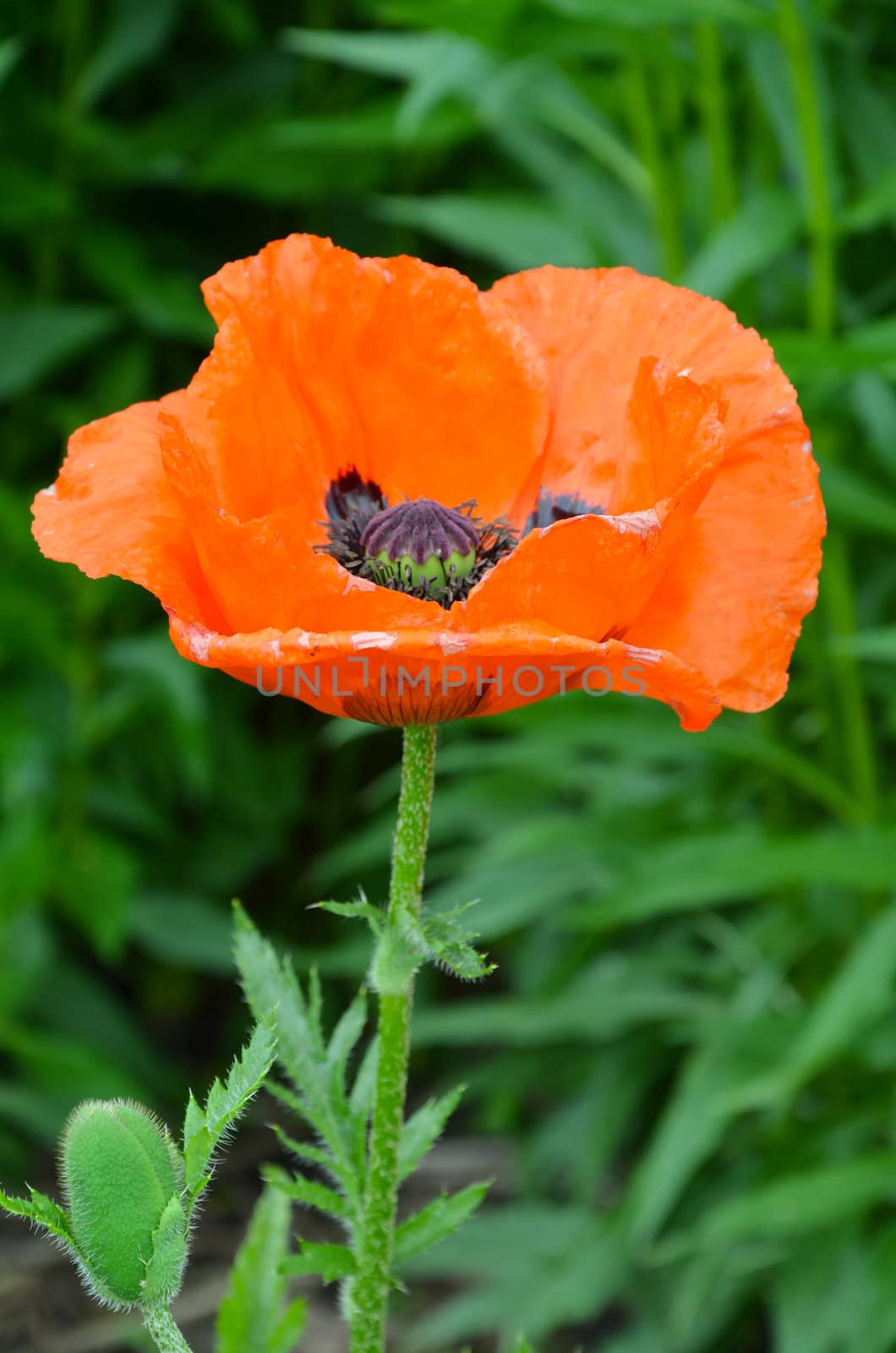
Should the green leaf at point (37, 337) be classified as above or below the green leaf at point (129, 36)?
below

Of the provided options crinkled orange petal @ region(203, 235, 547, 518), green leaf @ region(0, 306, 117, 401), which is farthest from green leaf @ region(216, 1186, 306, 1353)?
green leaf @ region(0, 306, 117, 401)

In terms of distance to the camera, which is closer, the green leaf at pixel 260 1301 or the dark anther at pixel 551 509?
the green leaf at pixel 260 1301

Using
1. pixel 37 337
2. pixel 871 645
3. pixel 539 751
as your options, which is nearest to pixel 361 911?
pixel 871 645

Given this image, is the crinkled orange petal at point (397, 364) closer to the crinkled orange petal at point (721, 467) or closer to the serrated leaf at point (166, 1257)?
the crinkled orange petal at point (721, 467)

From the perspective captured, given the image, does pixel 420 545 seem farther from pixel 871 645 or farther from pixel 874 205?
pixel 874 205

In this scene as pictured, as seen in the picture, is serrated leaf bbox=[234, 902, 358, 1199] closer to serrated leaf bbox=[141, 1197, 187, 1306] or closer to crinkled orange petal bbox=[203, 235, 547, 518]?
serrated leaf bbox=[141, 1197, 187, 1306]

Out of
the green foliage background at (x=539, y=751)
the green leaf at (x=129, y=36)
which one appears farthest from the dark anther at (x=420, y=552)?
the green leaf at (x=129, y=36)

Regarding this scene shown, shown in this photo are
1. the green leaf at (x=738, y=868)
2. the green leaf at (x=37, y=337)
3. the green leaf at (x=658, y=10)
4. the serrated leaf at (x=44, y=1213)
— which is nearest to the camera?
the serrated leaf at (x=44, y=1213)
